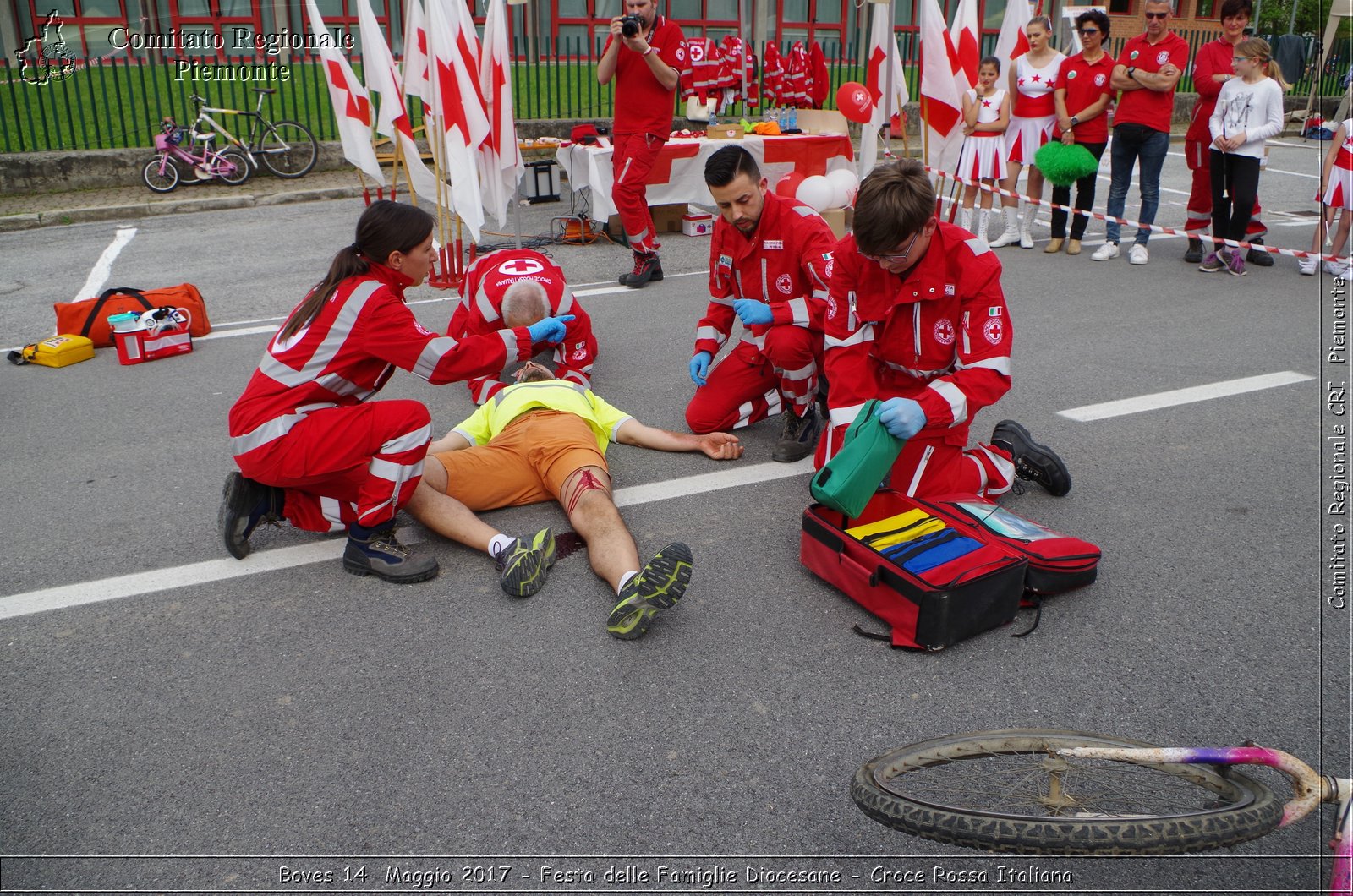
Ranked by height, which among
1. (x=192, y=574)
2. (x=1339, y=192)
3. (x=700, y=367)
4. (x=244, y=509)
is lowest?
(x=192, y=574)

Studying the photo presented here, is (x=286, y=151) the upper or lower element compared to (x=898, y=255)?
lower

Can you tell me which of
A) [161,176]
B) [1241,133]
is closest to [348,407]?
[1241,133]

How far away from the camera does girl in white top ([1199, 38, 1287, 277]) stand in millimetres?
7504

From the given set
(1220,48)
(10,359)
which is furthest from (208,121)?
(1220,48)

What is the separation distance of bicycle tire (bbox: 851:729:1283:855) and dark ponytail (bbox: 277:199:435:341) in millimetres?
2301

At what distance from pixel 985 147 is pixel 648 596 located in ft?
24.5

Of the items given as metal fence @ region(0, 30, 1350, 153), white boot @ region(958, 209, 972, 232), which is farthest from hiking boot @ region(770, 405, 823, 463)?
→ metal fence @ region(0, 30, 1350, 153)

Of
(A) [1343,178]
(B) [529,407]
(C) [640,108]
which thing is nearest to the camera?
(B) [529,407]

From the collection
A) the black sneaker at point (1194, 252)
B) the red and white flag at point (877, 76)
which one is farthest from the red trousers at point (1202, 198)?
the red and white flag at point (877, 76)

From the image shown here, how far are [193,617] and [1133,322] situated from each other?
5.83m

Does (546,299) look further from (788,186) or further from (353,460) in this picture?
(788,186)

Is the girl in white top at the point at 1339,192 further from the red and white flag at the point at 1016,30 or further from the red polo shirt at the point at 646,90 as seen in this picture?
the red polo shirt at the point at 646,90

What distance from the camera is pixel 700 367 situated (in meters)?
4.69

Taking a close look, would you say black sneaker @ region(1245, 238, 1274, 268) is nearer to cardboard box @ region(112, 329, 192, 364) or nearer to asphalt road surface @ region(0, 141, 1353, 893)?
asphalt road surface @ region(0, 141, 1353, 893)
